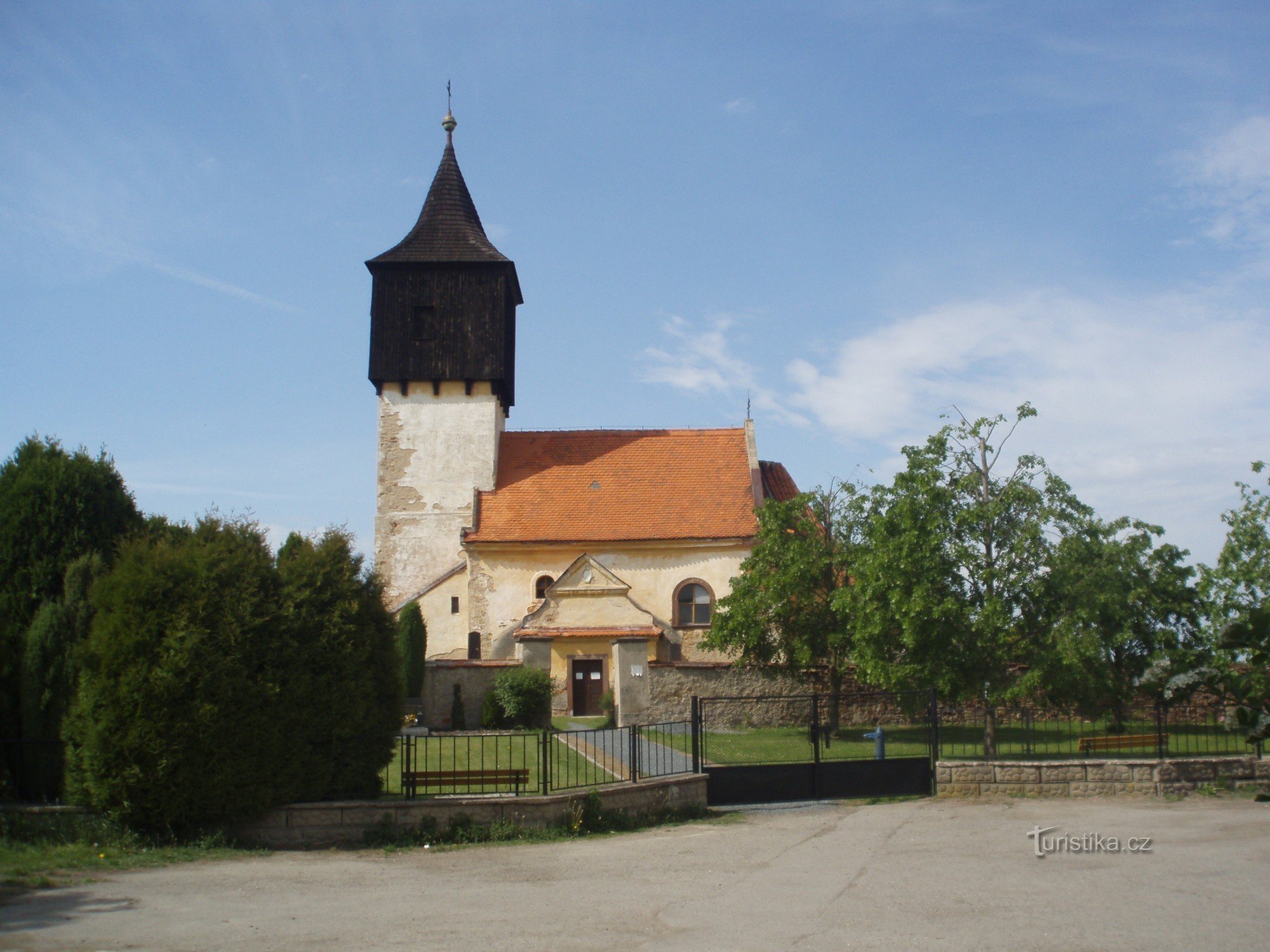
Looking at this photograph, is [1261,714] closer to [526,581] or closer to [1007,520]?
[1007,520]

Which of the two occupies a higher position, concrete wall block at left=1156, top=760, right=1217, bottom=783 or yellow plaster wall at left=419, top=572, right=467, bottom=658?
yellow plaster wall at left=419, top=572, right=467, bottom=658

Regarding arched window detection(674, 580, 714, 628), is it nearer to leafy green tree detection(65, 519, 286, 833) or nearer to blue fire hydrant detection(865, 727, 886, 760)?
blue fire hydrant detection(865, 727, 886, 760)

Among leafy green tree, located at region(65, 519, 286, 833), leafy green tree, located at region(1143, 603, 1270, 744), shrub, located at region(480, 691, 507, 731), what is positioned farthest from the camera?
shrub, located at region(480, 691, 507, 731)

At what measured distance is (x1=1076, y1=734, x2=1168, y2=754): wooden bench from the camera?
1556 cm

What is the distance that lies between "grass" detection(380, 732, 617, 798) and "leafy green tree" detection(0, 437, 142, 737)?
→ 14.4 ft

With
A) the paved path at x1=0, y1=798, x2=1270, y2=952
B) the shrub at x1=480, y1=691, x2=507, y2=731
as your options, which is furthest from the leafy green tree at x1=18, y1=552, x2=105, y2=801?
the shrub at x1=480, y1=691, x2=507, y2=731

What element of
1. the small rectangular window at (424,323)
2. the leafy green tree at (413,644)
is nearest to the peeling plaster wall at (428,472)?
the small rectangular window at (424,323)

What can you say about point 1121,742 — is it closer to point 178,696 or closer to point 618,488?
point 178,696

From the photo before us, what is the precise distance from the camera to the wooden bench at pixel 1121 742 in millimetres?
15562

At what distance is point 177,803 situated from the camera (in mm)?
10664

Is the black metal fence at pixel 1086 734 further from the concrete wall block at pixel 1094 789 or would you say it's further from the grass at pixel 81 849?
the grass at pixel 81 849

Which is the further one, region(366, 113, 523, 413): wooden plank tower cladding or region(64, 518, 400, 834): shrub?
region(366, 113, 523, 413): wooden plank tower cladding

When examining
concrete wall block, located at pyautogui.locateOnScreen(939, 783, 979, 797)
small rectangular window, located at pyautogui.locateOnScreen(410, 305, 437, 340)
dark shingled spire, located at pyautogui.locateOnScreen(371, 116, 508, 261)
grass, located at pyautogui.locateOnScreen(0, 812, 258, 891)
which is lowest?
concrete wall block, located at pyautogui.locateOnScreen(939, 783, 979, 797)

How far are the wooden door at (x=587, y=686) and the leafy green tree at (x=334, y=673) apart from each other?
16662 millimetres
